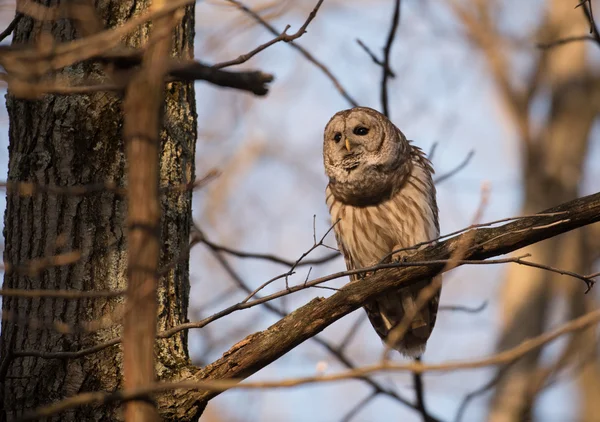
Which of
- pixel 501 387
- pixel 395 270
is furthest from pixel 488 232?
pixel 501 387

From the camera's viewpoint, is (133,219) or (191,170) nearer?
(133,219)

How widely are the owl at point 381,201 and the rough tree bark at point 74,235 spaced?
226 cm

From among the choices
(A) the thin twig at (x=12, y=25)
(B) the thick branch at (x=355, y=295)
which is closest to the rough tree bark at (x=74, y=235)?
(A) the thin twig at (x=12, y=25)

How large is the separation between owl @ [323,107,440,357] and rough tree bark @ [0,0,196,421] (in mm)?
2262

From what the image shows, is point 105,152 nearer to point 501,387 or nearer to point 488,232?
point 488,232

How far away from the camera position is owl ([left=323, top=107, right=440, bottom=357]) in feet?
19.1

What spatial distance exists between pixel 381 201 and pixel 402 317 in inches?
39.0

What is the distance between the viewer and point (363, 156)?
6148mm

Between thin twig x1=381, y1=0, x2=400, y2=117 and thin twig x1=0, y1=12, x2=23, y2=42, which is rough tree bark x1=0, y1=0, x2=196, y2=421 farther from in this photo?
thin twig x1=381, y1=0, x2=400, y2=117

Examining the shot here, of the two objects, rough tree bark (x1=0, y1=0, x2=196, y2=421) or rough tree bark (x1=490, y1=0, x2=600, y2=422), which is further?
rough tree bark (x1=490, y1=0, x2=600, y2=422)

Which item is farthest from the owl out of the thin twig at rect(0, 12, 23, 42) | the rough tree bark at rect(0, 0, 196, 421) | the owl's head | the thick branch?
the thin twig at rect(0, 12, 23, 42)

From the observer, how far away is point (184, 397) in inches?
131

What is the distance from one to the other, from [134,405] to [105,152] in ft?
6.81

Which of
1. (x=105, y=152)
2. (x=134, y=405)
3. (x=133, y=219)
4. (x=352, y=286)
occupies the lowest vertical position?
(x=134, y=405)
